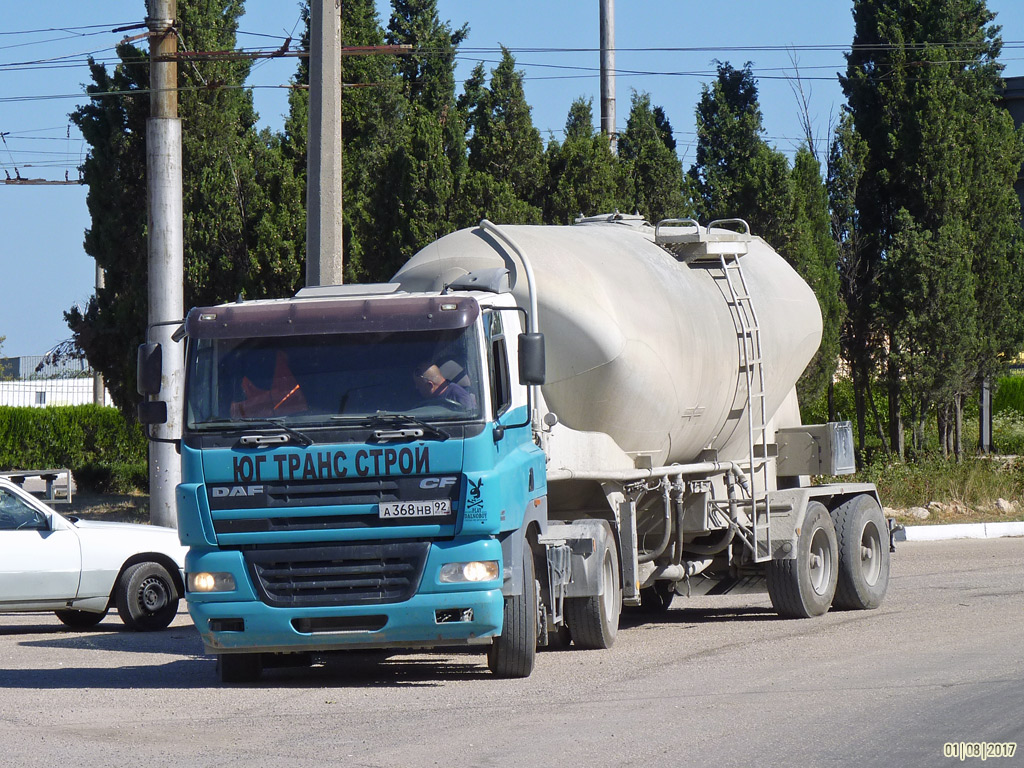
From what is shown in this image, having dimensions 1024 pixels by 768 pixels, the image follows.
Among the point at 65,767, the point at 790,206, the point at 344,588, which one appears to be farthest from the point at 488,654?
the point at 790,206

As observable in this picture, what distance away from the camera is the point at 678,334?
11.6m

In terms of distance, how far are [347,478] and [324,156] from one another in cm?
680

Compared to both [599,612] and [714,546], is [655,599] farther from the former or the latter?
[599,612]

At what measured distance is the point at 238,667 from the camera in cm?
983

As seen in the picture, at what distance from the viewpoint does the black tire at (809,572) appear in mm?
12961

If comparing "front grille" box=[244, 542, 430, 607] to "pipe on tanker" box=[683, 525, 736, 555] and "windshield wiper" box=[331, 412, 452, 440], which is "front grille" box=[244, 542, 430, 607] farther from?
"pipe on tanker" box=[683, 525, 736, 555]

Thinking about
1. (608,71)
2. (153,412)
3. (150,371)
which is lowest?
(153,412)

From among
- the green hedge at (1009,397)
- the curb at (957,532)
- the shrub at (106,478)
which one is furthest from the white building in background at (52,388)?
the curb at (957,532)

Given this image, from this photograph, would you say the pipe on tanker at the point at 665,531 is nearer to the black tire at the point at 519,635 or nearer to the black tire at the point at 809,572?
the black tire at the point at 809,572

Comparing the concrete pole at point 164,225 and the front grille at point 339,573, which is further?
the concrete pole at point 164,225

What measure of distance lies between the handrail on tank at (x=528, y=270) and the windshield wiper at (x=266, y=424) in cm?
200

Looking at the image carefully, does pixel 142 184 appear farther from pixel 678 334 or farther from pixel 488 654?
pixel 488 654

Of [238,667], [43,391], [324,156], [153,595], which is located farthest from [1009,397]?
[43,391]

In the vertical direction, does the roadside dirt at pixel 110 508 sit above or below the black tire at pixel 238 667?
below
